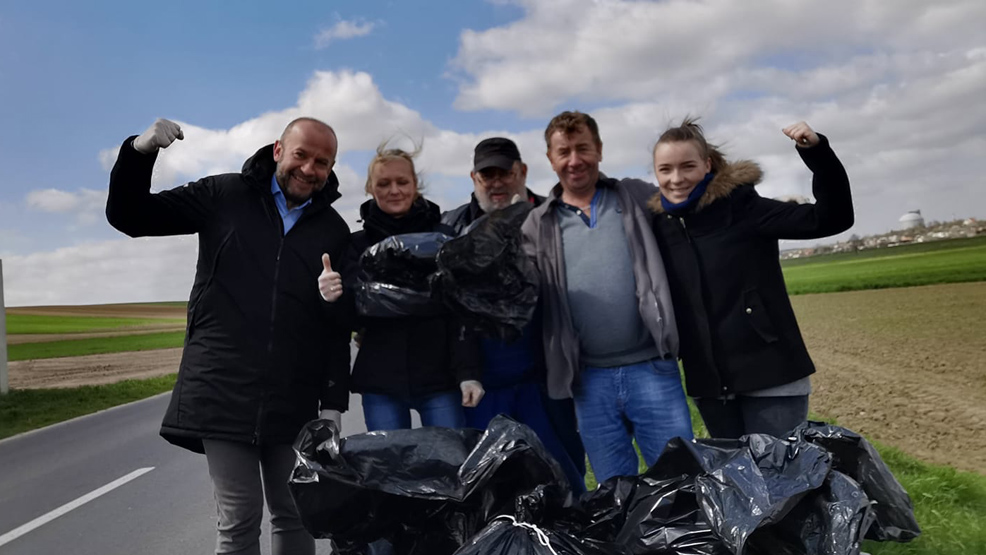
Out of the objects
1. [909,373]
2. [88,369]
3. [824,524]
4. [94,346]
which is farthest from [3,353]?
[909,373]

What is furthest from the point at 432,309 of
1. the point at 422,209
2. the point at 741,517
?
the point at 741,517

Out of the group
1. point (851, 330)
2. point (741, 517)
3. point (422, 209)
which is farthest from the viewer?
point (851, 330)

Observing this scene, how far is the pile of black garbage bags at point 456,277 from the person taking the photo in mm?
2639

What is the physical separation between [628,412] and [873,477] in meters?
0.98

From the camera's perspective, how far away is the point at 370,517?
7.36 feet

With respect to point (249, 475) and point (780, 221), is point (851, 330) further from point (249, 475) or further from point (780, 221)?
point (249, 475)

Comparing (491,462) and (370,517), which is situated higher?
(491,462)

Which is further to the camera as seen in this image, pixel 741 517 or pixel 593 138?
pixel 593 138

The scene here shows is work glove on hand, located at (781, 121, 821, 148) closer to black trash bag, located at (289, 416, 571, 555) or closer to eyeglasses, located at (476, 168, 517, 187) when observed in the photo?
eyeglasses, located at (476, 168, 517, 187)

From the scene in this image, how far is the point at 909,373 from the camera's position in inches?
410

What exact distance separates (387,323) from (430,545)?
0.89 m

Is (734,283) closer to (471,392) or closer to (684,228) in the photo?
(684,228)

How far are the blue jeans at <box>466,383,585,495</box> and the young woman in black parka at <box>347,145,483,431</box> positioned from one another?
24 cm

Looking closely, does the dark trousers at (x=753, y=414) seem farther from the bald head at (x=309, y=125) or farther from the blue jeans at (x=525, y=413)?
the bald head at (x=309, y=125)
